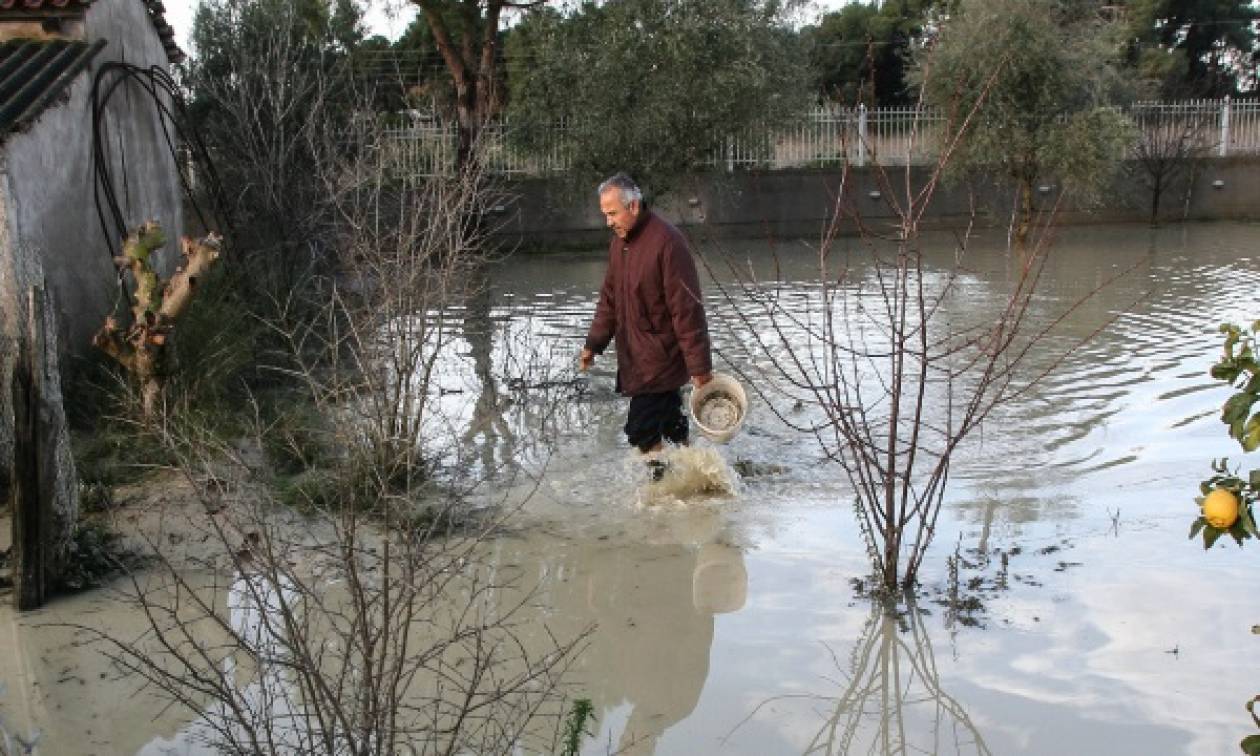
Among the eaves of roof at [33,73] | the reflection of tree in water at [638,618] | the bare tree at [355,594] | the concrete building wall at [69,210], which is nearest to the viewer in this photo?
the bare tree at [355,594]

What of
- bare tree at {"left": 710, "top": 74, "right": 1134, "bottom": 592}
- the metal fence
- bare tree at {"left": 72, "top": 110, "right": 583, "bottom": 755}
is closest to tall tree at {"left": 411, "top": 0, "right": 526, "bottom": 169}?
the metal fence

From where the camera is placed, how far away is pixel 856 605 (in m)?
5.22

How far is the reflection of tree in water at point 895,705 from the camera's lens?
415 centimetres

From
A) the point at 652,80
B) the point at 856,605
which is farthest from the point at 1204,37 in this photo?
the point at 856,605

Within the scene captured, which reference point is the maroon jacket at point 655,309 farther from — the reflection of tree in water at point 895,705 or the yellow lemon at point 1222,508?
the yellow lemon at point 1222,508

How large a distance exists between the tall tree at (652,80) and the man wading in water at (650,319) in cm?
1272

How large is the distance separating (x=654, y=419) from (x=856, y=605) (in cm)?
200

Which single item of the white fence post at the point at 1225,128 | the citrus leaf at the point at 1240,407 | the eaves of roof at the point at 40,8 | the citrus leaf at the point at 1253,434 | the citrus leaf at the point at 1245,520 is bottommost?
the citrus leaf at the point at 1245,520

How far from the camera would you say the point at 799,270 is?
18203mm

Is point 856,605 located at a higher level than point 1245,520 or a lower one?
lower

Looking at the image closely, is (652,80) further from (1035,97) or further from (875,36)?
(875,36)

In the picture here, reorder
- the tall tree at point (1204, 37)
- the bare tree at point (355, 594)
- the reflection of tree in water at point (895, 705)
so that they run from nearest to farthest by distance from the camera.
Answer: the bare tree at point (355, 594) < the reflection of tree in water at point (895, 705) < the tall tree at point (1204, 37)

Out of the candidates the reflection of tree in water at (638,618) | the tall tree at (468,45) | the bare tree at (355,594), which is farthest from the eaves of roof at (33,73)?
the tall tree at (468,45)

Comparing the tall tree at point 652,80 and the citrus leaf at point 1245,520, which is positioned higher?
the tall tree at point 652,80
